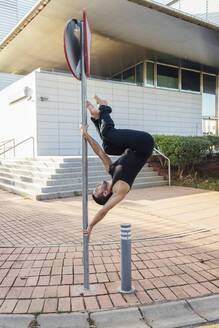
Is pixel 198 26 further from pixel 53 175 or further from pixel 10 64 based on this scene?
pixel 10 64

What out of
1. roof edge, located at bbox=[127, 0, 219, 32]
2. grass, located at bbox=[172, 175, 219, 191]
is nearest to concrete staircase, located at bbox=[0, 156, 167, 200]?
grass, located at bbox=[172, 175, 219, 191]

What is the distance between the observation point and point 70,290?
2.99 meters

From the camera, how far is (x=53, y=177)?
9.21 m

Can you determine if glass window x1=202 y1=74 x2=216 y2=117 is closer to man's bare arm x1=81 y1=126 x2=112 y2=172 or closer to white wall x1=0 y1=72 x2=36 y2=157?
white wall x1=0 y1=72 x2=36 y2=157

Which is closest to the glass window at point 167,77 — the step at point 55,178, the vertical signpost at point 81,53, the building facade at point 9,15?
the step at point 55,178

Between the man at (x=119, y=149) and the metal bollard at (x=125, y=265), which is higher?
the man at (x=119, y=149)

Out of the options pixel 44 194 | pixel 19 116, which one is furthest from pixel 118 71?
pixel 44 194

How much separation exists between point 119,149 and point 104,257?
1.80 metres

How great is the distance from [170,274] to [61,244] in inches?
75.1

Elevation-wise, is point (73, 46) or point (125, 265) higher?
point (73, 46)

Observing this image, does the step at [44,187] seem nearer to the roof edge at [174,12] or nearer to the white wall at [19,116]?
the white wall at [19,116]

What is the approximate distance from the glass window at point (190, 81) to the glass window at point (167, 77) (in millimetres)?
804

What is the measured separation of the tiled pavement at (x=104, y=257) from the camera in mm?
2854

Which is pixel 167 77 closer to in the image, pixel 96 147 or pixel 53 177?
pixel 53 177
